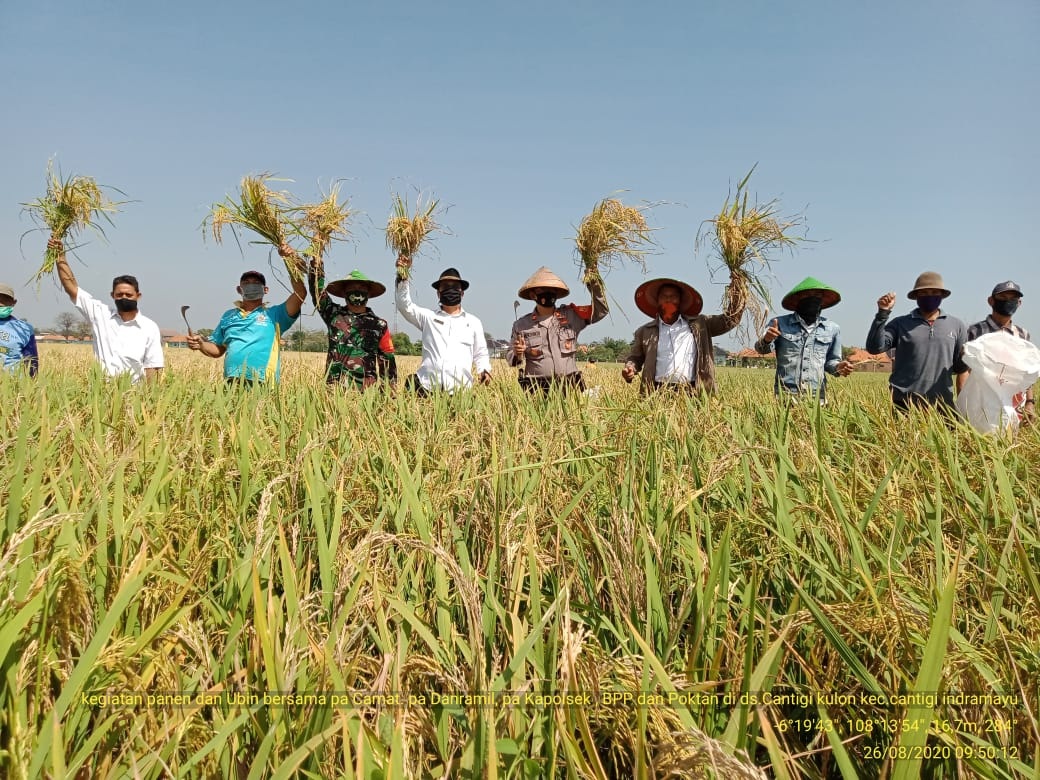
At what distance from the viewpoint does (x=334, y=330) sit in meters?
4.93

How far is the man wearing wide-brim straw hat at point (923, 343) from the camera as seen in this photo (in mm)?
4676

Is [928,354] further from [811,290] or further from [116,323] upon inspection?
[116,323]

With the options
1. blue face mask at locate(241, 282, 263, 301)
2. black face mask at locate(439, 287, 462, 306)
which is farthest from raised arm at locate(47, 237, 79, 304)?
black face mask at locate(439, 287, 462, 306)

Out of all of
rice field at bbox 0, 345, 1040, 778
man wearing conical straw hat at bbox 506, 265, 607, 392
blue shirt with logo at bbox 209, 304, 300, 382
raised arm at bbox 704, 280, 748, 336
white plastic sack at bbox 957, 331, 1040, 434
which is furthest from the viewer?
man wearing conical straw hat at bbox 506, 265, 607, 392

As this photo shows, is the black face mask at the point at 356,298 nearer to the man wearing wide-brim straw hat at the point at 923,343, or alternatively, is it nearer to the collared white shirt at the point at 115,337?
the collared white shirt at the point at 115,337

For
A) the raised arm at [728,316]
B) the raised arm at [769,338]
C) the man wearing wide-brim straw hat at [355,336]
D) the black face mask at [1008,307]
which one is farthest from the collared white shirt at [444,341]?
the black face mask at [1008,307]

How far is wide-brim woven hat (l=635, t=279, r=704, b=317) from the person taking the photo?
4883 mm

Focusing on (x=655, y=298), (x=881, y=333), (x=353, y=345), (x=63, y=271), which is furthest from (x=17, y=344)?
(x=881, y=333)

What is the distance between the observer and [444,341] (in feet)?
16.0

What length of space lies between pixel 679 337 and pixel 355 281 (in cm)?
291

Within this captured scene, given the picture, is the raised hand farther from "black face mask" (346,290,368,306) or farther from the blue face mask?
the blue face mask

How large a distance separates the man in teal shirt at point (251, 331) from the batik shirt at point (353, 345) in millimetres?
283

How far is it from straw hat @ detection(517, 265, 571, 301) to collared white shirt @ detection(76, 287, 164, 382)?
3272 millimetres

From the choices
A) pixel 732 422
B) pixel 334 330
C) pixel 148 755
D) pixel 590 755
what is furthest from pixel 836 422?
pixel 334 330
